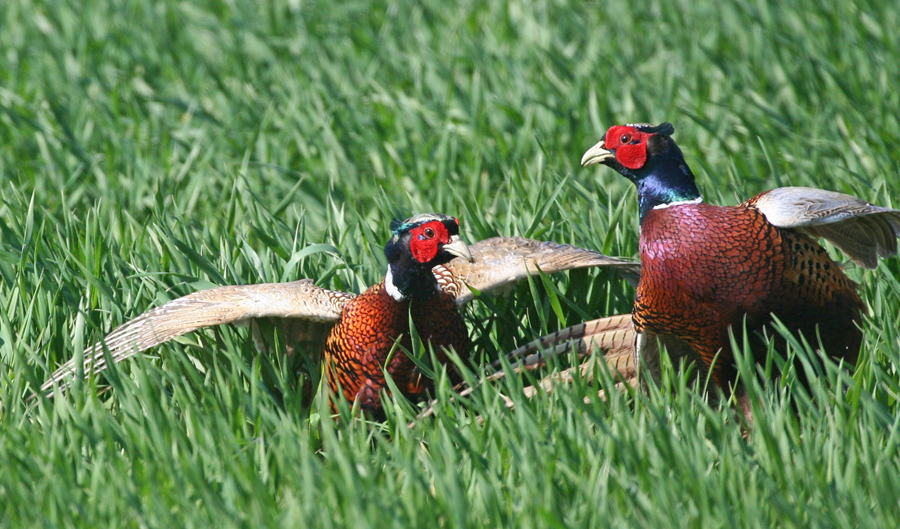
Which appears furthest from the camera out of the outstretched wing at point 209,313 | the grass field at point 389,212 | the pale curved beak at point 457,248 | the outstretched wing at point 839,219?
the outstretched wing at point 209,313

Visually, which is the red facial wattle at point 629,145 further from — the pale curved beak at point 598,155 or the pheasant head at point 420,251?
the pheasant head at point 420,251

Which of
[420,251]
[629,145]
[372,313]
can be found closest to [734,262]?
[629,145]

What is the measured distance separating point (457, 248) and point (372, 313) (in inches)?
14.0

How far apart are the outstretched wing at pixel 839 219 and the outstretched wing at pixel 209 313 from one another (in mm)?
1341

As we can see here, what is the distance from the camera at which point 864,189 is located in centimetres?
417

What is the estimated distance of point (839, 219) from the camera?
2.91 m

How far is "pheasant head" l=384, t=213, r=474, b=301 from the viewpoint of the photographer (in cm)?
314

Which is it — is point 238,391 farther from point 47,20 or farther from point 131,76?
point 47,20

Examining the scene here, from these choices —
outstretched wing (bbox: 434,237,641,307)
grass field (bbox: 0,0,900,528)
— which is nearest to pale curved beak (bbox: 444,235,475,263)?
outstretched wing (bbox: 434,237,641,307)

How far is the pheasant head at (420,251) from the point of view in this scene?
10.3 ft

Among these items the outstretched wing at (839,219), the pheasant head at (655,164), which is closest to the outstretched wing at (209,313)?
the pheasant head at (655,164)

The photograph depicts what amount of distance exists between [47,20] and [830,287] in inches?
207

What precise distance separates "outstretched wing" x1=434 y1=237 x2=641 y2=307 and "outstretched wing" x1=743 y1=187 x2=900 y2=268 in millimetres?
566

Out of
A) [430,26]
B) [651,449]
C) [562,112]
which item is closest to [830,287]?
[651,449]
